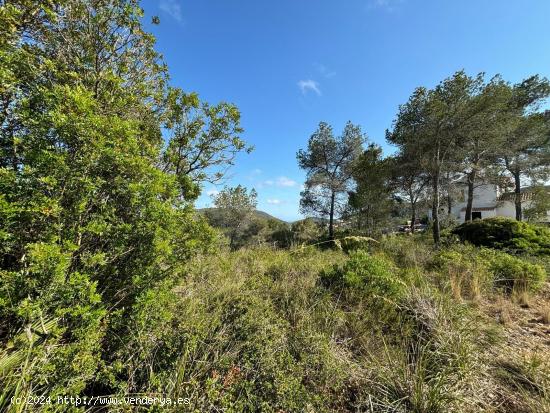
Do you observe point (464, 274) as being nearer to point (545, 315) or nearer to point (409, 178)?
point (545, 315)

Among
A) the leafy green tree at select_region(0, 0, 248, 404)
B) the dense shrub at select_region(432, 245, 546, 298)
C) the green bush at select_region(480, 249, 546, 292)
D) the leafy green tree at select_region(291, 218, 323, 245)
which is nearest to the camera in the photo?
the leafy green tree at select_region(0, 0, 248, 404)

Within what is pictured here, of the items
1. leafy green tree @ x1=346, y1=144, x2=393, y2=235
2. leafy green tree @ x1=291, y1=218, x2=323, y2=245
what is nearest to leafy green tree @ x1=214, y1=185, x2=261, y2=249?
leafy green tree @ x1=291, y1=218, x2=323, y2=245

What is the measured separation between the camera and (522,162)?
15680mm

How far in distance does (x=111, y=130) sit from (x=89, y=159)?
1.21 ft

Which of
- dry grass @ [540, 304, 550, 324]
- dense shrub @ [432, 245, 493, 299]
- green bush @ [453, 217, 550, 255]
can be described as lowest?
dry grass @ [540, 304, 550, 324]

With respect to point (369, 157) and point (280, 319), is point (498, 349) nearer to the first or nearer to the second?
point (280, 319)

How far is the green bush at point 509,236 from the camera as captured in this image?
23.7 ft

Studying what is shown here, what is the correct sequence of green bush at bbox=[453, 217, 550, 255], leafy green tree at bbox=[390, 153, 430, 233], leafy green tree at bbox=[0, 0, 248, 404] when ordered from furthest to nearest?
leafy green tree at bbox=[390, 153, 430, 233]
green bush at bbox=[453, 217, 550, 255]
leafy green tree at bbox=[0, 0, 248, 404]

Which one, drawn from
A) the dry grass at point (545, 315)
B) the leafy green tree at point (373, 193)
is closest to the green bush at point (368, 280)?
the dry grass at point (545, 315)

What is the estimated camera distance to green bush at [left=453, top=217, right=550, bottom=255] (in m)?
7.21

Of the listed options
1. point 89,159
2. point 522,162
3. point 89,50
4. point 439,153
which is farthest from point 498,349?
point 522,162

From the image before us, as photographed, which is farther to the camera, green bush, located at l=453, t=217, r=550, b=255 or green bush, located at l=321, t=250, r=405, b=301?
green bush, located at l=453, t=217, r=550, b=255

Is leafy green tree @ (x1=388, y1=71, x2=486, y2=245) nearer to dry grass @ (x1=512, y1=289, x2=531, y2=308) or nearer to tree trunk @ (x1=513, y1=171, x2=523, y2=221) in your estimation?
dry grass @ (x1=512, y1=289, x2=531, y2=308)

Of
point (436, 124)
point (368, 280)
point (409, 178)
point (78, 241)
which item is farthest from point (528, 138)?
point (78, 241)
